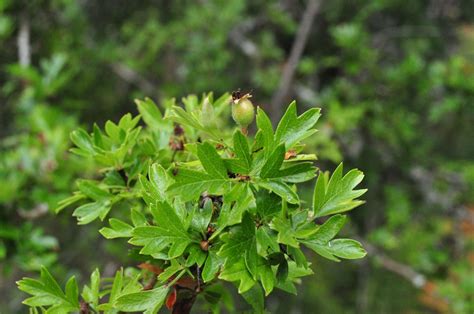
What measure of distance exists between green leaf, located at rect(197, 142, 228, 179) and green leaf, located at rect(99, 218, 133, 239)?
137 mm

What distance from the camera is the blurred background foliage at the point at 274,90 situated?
6.26ft

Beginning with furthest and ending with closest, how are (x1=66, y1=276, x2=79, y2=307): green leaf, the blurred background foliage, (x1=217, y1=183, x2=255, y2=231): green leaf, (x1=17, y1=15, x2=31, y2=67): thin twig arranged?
(x1=17, y1=15, x2=31, y2=67): thin twig → the blurred background foliage → (x1=66, y1=276, x2=79, y2=307): green leaf → (x1=217, y1=183, x2=255, y2=231): green leaf

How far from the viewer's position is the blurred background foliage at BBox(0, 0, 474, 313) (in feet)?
6.26

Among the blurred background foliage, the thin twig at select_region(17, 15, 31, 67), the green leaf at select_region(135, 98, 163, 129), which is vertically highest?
the thin twig at select_region(17, 15, 31, 67)

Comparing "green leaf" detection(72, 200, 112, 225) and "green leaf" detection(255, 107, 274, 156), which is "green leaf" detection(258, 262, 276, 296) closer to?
"green leaf" detection(255, 107, 274, 156)

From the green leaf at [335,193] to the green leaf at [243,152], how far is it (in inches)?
3.2

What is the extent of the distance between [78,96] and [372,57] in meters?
1.43

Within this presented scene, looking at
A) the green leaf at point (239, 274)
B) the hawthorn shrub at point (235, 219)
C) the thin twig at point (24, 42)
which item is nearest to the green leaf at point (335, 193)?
the hawthorn shrub at point (235, 219)

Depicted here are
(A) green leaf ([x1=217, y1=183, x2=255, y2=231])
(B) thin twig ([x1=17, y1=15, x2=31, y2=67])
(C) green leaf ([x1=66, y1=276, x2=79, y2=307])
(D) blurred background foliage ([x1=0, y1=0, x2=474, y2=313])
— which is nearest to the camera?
(A) green leaf ([x1=217, y1=183, x2=255, y2=231])

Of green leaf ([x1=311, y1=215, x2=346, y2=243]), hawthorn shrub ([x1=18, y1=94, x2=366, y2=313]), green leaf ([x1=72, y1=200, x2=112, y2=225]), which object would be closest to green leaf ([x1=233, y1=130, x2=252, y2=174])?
hawthorn shrub ([x1=18, y1=94, x2=366, y2=313])

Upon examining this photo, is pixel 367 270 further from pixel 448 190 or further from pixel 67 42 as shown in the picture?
pixel 67 42

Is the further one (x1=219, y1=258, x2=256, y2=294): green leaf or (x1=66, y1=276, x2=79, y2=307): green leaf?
(x1=66, y1=276, x2=79, y2=307): green leaf

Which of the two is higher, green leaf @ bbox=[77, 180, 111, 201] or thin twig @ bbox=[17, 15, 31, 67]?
thin twig @ bbox=[17, 15, 31, 67]

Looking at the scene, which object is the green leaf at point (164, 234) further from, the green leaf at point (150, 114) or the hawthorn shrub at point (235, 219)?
the green leaf at point (150, 114)
